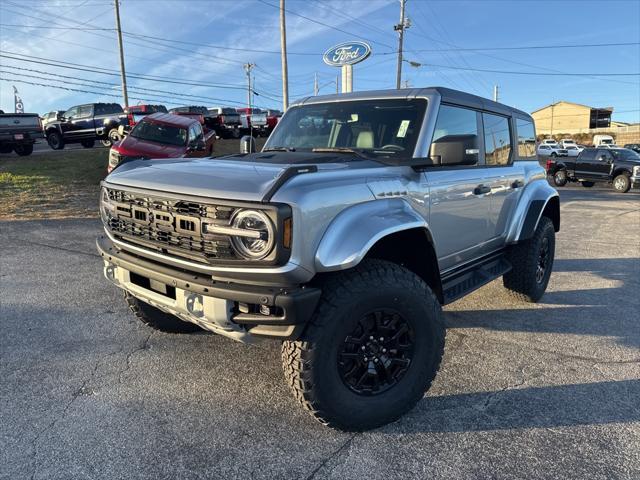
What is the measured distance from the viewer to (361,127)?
12.0 feet

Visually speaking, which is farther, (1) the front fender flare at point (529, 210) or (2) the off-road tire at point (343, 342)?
(1) the front fender flare at point (529, 210)

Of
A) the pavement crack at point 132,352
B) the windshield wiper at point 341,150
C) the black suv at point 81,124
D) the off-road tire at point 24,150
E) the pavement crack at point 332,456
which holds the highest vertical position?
the black suv at point 81,124

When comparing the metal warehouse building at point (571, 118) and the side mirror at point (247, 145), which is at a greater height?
the metal warehouse building at point (571, 118)

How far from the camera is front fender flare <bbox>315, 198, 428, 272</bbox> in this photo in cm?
241

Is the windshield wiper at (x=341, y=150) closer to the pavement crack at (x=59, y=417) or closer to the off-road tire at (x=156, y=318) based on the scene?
the off-road tire at (x=156, y=318)

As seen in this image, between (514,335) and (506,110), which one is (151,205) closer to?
(514,335)

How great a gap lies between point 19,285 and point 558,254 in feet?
24.2

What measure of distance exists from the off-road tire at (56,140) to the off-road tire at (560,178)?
22.2 metres

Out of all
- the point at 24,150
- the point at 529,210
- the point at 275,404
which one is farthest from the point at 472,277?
the point at 24,150

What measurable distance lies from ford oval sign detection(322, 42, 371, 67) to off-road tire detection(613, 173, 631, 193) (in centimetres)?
1280

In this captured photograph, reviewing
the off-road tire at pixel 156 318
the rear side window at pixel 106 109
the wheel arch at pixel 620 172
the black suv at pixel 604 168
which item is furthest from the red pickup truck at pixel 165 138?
the wheel arch at pixel 620 172

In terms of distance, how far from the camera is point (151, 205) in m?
2.74

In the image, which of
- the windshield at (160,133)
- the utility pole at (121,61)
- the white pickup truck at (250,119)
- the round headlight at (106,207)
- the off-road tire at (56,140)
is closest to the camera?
the round headlight at (106,207)

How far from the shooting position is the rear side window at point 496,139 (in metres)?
4.30
